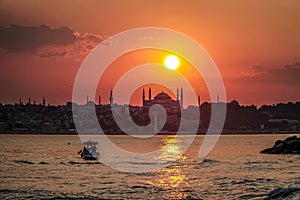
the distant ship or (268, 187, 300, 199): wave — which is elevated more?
the distant ship

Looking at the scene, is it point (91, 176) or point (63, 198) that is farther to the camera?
point (91, 176)

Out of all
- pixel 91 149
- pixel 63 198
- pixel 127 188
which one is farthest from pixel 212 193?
pixel 91 149

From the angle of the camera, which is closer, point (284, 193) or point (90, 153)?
point (284, 193)

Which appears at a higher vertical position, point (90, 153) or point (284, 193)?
point (90, 153)

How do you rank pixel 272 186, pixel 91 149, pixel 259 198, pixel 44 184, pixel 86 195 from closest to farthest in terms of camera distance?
pixel 259 198 → pixel 86 195 → pixel 272 186 → pixel 44 184 → pixel 91 149

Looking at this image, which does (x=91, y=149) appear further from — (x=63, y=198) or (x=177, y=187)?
(x=63, y=198)

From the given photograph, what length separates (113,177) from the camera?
58188mm

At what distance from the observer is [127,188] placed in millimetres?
47125

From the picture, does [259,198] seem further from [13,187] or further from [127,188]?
[13,187]

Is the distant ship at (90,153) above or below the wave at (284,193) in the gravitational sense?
above

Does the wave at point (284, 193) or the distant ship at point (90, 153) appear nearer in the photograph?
the wave at point (284, 193)

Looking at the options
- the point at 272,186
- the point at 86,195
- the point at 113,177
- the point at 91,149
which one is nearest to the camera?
the point at 86,195

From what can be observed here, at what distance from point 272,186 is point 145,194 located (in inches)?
516

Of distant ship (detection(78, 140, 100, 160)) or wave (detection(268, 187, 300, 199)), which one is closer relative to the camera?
wave (detection(268, 187, 300, 199))
